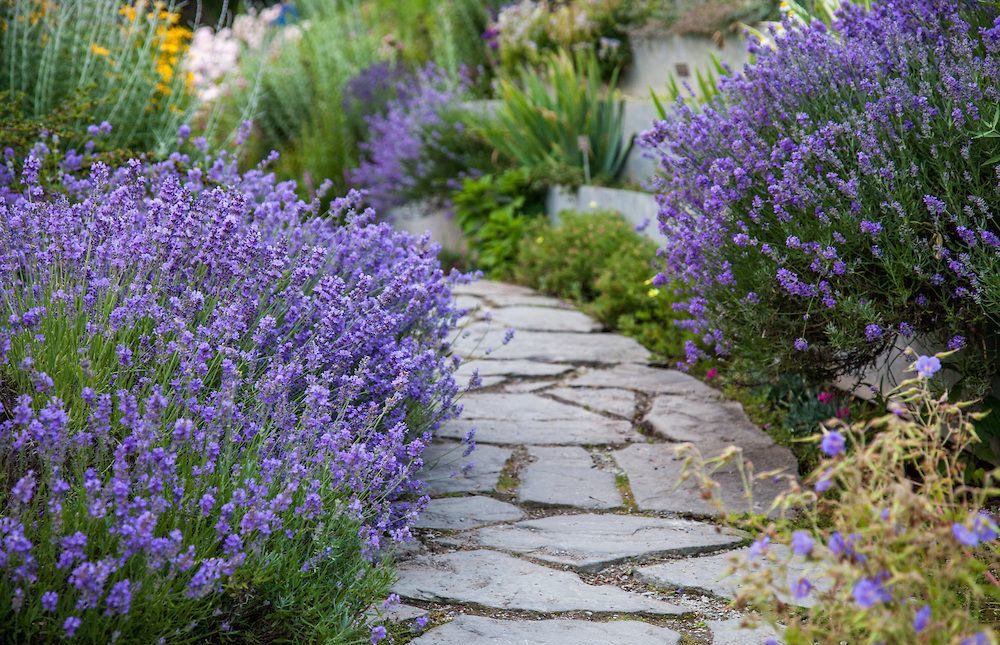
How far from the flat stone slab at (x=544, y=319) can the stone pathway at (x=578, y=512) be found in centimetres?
48

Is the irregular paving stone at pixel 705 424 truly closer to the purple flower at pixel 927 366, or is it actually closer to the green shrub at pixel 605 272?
the green shrub at pixel 605 272

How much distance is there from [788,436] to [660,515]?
0.87 meters

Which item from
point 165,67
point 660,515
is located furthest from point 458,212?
point 660,515

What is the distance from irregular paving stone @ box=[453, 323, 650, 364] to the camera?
193 inches

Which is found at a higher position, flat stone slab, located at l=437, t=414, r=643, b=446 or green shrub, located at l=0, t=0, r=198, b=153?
green shrub, located at l=0, t=0, r=198, b=153

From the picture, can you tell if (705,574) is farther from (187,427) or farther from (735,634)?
(187,427)

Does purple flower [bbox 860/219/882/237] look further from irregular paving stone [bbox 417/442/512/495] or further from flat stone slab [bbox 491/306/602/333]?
flat stone slab [bbox 491/306/602/333]

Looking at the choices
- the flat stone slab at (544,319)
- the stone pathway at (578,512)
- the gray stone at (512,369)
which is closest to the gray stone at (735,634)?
the stone pathway at (578,512)

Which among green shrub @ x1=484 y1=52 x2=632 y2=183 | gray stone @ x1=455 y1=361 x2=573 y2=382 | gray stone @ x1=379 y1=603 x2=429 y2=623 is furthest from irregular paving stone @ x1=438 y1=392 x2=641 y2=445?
green shrub @ x1=484 y1=52 x2=632 y2=183

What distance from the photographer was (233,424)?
89.2 inches

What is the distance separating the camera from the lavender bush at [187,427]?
72.4 inches

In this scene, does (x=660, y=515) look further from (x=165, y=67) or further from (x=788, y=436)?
(x=165, y=67)

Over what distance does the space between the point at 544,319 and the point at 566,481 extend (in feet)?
7.70

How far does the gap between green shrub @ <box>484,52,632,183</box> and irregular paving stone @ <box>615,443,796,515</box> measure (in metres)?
3.81
